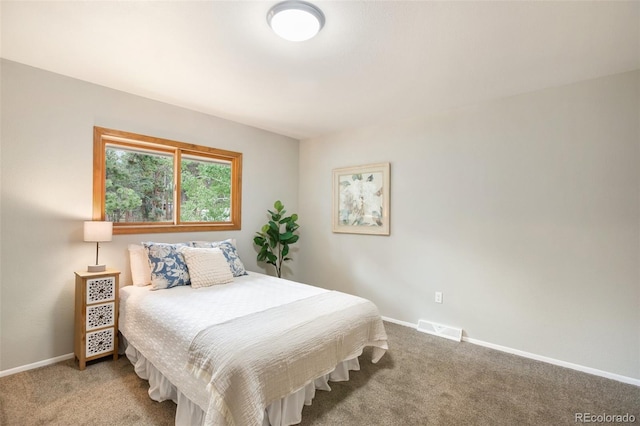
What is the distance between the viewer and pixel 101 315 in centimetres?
242

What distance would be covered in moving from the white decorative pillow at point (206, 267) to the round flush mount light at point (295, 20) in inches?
81.1

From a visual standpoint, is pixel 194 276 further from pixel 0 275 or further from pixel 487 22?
pixel 487 22

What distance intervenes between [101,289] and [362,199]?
9.59 ft

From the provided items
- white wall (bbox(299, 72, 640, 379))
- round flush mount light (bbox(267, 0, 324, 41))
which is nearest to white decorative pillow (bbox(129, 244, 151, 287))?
round flush mount light (bbox(267, 0, 324, 41))

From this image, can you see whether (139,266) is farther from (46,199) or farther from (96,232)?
(46,199)

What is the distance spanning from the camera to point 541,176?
2.63 metres

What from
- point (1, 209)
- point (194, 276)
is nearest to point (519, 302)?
point (194, 276)

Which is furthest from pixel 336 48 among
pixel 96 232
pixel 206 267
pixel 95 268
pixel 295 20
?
pixel 95 268

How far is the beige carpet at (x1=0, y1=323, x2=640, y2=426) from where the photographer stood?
1.80m

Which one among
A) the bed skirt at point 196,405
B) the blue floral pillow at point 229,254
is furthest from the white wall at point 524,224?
the blue floral pillow at point 229,254

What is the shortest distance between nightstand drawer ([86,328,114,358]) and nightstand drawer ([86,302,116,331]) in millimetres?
52

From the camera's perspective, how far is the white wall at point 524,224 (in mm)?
2312

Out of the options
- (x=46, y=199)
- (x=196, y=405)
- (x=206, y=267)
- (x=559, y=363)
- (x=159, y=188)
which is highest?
(x=159, y=188)

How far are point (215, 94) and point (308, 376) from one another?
2640 mm
